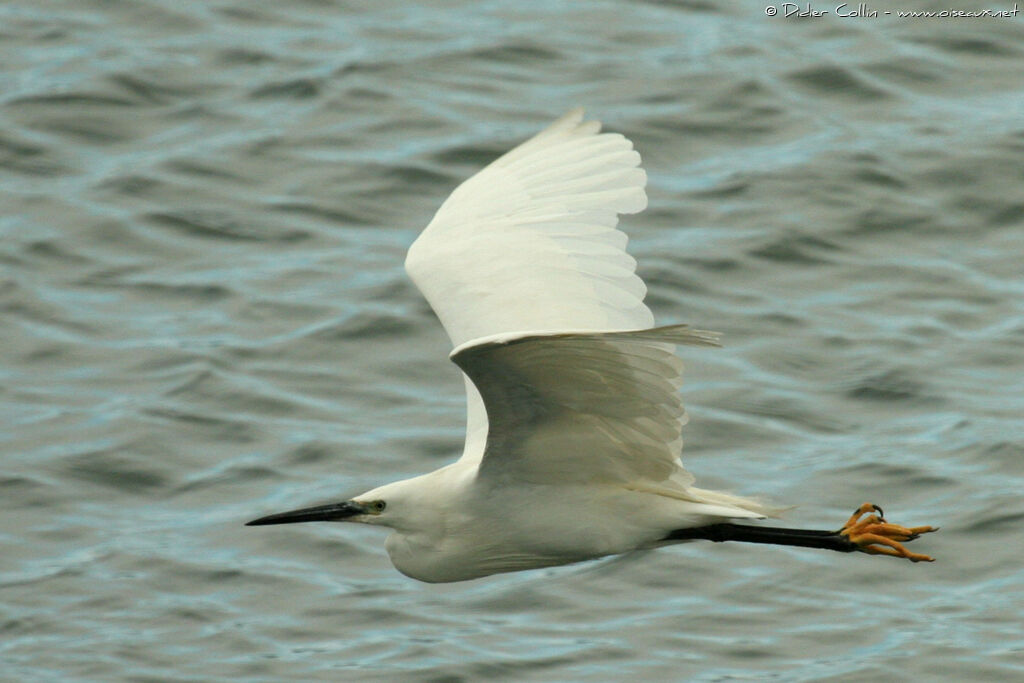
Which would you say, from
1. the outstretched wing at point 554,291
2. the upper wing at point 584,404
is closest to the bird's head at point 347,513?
the outstretched wing at point 554,291

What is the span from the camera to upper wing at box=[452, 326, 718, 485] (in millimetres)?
4719

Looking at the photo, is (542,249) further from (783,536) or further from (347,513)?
(783,536)

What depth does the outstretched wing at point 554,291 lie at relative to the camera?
5047 mm

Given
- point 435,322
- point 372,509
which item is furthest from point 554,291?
point 435,322

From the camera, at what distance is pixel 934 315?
9.91 m

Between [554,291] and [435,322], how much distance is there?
3619 mm

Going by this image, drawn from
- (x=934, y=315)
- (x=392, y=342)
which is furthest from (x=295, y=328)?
(x=934, y=315)

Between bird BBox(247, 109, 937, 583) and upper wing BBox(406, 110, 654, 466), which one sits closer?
bird BBox(247, 109, 937, 583)

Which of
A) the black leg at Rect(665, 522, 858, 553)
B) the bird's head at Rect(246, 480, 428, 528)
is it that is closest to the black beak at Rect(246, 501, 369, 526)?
the bird's head at Rect(246, 480, 428, 528)

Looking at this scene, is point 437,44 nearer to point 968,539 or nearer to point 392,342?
point 392,342

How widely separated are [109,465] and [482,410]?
3409 mm

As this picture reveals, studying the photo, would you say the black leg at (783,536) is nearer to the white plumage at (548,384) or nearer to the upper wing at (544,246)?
the white plumage at (548,384)

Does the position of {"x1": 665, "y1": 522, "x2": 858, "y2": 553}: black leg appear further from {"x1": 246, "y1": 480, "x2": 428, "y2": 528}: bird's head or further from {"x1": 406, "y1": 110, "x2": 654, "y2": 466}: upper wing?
{"x1": 246, "y1": 480, "x2": 428, "y2": 528}: bird's head

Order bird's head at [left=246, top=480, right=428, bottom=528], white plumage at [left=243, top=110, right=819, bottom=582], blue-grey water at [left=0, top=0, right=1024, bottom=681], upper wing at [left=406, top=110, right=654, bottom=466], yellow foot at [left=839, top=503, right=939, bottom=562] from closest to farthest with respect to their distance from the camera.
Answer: white plumage at [left=243, top=110, right=819, bottom=582]
bird's head at [left=246, top=480, right=428, bottom=528]
yellow foot at [left=839, top=503, right=939, bottom=562]
upper wing at [left=406, top=110, right=654, bottom=466]
blue-grey water at [left=0, top=0, right=1024, bottom=681]
